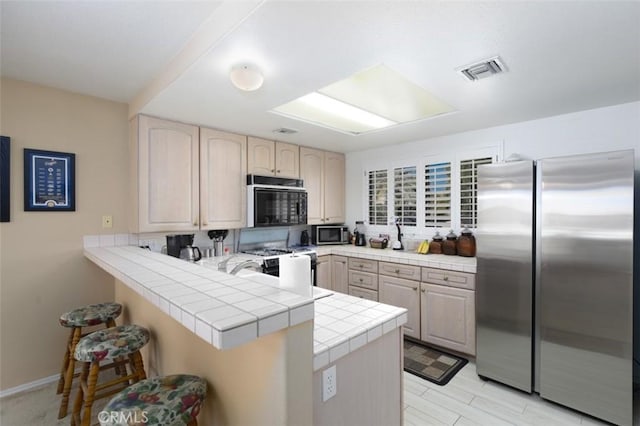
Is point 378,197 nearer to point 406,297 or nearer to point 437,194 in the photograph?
point 437,194

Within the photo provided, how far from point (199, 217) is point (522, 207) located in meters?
2.77

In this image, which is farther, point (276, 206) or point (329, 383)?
point (276, 206)

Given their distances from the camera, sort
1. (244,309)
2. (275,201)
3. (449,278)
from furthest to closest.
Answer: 1. (275,201)
2. (449,278)
3. (244,309)

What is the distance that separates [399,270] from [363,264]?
18.5 inches

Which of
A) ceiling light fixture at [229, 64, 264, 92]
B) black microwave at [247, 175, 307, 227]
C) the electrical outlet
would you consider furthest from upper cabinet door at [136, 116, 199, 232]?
the electrical outlet

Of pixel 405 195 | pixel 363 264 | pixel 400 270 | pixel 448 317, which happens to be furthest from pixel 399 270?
pixel 405 195

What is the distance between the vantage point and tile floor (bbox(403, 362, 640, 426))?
6.51 ft

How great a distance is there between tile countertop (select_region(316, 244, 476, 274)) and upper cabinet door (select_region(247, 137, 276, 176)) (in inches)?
45.2

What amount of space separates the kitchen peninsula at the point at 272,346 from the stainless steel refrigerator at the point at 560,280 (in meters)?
1.40

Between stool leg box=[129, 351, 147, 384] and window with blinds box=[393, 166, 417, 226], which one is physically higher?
window with blinds box=[393, 166, 417, 226]

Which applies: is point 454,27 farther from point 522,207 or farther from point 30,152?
point 30,152

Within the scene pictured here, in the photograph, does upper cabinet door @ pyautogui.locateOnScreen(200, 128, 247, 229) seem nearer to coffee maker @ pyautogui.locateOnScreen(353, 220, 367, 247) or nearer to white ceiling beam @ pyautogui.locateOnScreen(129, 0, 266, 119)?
white ceiling beam @ pyautogui.locateOnScreen(129, 0, 266, 119)

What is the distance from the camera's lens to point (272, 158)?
3496 millimetres

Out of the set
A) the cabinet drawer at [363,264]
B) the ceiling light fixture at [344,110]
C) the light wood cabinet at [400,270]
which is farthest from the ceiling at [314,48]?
the cabinet drawer at [363,264]
